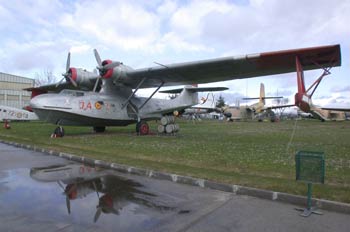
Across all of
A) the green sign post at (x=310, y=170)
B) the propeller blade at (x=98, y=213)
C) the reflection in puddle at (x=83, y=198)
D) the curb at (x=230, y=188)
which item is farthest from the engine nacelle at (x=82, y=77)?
the green sign post at (x=310, y=170)

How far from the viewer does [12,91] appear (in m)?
69.2

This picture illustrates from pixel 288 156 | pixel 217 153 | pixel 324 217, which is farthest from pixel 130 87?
pixel 324 217

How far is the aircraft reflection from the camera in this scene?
5210 millimetres

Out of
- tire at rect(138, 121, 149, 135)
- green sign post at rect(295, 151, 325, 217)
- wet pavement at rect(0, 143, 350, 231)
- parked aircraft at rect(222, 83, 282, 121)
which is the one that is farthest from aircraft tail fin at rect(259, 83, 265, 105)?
green sign post at rect(295, 151, 325, 217)

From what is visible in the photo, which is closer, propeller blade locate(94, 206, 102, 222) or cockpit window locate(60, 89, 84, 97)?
propeller blade locate(94, 206, 102, 222)

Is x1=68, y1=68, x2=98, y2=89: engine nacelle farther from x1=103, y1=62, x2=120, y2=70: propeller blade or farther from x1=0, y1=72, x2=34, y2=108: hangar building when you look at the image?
x1=0, y1=72, x2=34, y2=108: hangar building

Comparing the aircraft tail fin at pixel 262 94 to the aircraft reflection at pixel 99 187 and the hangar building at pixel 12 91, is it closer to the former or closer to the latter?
the hangar building at pixel 12 91

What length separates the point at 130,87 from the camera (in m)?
21.9

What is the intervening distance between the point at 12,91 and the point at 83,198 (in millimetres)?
Result: 73093

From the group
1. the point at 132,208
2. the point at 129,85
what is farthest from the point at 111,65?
the point at 132,208

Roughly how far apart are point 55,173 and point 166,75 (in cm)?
1258

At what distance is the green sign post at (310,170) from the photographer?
4.92m

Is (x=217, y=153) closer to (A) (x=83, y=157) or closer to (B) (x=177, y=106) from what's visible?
(A) (x=83, y=157)

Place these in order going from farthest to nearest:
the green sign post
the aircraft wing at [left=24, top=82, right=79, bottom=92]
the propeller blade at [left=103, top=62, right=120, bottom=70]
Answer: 1. the aircraft wing at [left=24, top=82, right=79, bottom=92]
2. the propeller blade at [left=103, top=62, right=120, bottom=70]
3. the green sign post
